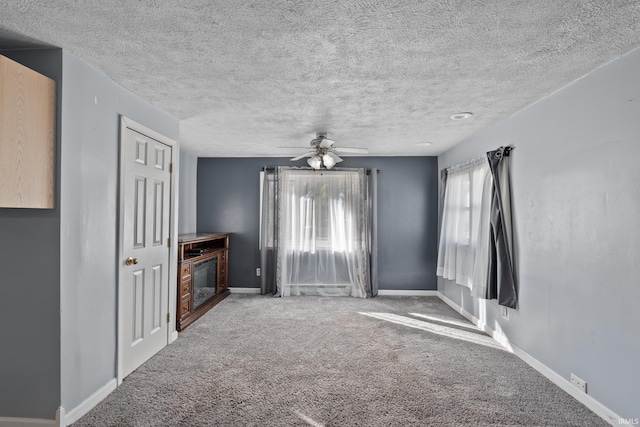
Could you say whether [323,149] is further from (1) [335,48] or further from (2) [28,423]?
(2) [28,423]

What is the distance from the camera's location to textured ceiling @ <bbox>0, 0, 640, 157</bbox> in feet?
5.49

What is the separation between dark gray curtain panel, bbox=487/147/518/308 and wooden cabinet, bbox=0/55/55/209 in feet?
12.2

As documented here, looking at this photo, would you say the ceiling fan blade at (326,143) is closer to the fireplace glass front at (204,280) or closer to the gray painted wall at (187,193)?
the fireplace glass front at (204,280)

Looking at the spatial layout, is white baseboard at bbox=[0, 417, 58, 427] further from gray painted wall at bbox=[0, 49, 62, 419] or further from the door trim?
the door trim

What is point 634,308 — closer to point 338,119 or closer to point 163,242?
point 338,119

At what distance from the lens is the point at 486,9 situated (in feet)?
5.43

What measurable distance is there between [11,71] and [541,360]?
168 inches

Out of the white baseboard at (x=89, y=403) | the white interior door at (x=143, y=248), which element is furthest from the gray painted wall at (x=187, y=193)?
the white baseboard at (x=89, y=403)

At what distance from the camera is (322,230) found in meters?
5.71

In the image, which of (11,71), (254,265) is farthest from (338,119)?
(254,265)

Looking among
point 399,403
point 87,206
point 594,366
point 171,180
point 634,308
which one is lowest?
point 399,403

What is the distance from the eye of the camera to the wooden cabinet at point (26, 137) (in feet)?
Answer: 6.03

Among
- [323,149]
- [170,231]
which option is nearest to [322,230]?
[323,149]

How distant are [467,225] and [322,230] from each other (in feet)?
7.48
